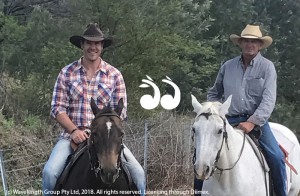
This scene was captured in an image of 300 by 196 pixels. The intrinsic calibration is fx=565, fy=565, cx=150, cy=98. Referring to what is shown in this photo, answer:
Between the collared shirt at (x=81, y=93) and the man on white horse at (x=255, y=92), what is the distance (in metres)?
1.38

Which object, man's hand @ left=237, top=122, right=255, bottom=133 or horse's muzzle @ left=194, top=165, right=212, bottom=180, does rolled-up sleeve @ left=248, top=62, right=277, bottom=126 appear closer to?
man's hand @ left=237, top=122, right=255, bottom=133

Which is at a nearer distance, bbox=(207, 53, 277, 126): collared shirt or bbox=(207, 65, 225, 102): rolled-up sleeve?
bbox=(207, 53, 277, 126): collared shirt

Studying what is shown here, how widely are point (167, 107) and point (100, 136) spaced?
864cm

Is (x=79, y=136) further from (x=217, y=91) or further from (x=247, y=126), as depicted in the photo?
(x=217, y=91)

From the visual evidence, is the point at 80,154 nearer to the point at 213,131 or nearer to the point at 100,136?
the point at 100,136

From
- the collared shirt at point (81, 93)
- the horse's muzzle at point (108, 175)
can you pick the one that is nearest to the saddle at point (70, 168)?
the collared shirt at point (81, 93)

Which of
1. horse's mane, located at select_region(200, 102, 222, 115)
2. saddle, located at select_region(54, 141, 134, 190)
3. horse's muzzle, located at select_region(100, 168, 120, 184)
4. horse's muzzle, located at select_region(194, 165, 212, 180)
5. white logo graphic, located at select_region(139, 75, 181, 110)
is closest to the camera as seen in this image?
horse's muzzle, located at select_region(100, 168, 120, 184)

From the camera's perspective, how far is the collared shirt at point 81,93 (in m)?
5.52

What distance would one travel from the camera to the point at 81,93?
551 centimetres

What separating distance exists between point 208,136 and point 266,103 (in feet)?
3.96

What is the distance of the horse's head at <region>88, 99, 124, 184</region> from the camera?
4.39 m

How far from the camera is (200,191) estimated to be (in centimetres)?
608

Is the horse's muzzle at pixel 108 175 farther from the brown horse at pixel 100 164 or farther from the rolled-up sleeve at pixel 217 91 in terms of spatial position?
the rolled-up sleeve at pixel 217 91

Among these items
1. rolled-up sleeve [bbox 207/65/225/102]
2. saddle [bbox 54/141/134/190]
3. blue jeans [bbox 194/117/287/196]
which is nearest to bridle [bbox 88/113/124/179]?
saddle [bbox 54/141/134/190]
